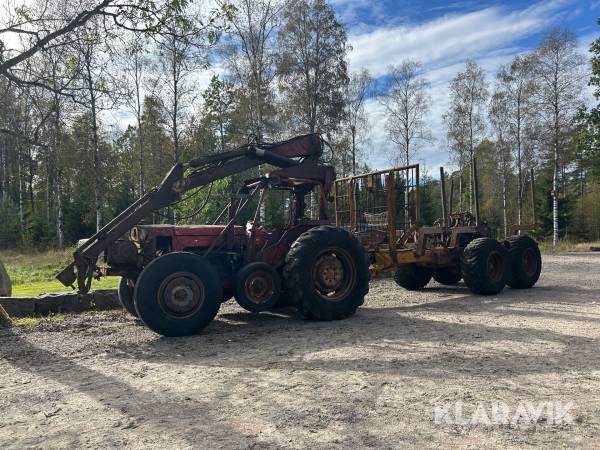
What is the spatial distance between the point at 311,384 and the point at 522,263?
27.0ft

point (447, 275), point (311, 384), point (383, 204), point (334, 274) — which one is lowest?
point (311, 384)

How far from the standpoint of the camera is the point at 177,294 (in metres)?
6.68

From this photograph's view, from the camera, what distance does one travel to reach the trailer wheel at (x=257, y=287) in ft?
24.2

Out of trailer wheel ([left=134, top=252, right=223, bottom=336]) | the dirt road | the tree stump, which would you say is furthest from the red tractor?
the tree stump

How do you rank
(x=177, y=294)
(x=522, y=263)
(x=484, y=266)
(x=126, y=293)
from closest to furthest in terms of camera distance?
(x=177, y=294), (x=126, y=293), (x=484, y=266), (x=522, y=263)

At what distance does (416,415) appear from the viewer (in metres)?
3.70

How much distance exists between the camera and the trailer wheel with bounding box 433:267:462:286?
12.0 meters

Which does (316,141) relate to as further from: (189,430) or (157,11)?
(189,430)

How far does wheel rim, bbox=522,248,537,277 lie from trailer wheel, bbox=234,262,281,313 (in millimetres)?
6509

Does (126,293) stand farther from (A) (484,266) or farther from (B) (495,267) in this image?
(B) (495,267)

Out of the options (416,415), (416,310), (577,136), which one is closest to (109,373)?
(416,415)

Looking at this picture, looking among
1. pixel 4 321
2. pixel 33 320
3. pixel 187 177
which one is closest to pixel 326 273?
pixel 187 177

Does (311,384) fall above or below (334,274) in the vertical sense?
below

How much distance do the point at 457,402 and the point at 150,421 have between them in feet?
7.69
